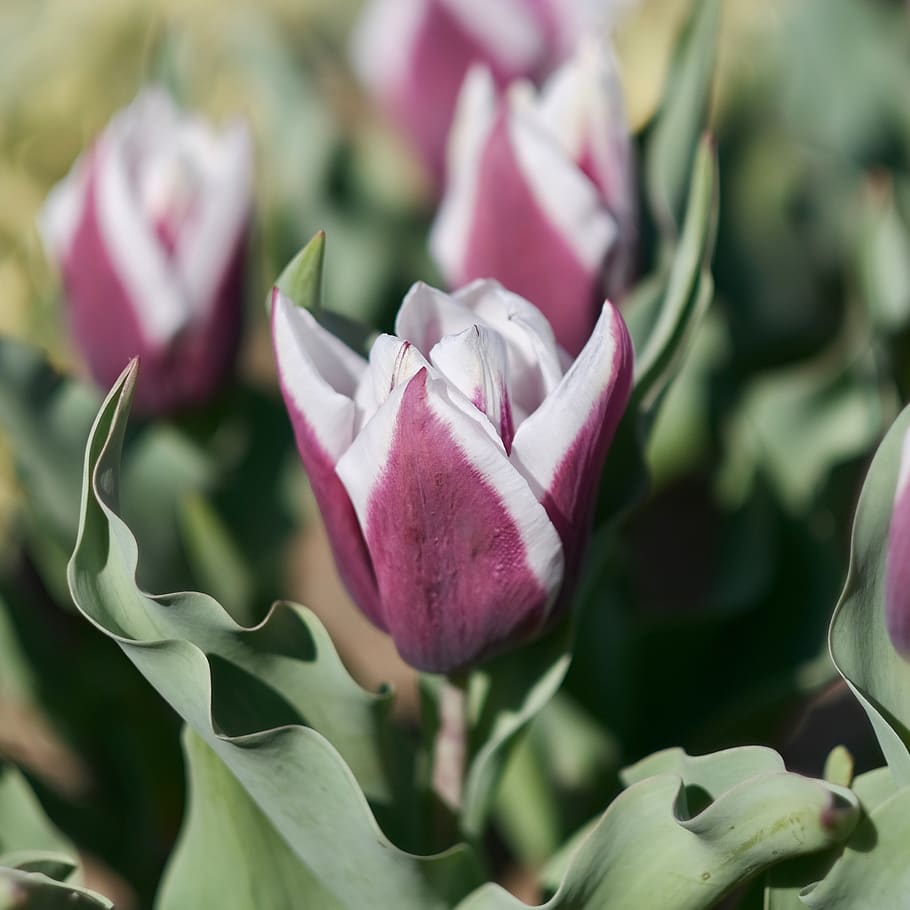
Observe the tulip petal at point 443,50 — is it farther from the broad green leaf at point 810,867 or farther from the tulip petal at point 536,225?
the broad green leaf at point 810,867

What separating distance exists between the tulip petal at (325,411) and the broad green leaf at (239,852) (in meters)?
0.12

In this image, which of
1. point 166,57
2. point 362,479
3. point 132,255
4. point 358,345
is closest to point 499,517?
point 362,479

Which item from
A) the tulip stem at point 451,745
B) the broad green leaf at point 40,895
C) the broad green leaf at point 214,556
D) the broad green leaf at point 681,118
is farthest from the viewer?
the broad green leaf at point 214,556

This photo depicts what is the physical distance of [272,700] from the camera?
526 mm

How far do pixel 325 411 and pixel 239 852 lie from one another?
0.24m

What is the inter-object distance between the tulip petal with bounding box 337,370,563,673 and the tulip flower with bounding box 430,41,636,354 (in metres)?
0.20

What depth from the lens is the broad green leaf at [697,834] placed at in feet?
1.43

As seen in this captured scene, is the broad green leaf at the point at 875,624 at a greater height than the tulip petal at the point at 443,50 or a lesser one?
lesser

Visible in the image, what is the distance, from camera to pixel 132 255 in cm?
71

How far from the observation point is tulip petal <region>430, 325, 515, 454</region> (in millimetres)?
444

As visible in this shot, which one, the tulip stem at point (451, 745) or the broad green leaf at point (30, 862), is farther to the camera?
the tulip stem at point (451, 745)

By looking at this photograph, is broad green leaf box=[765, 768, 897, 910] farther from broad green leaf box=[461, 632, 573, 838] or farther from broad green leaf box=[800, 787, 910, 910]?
broad green leaf box=[461, 632, 573, 838]

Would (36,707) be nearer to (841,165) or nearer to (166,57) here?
(166,57)

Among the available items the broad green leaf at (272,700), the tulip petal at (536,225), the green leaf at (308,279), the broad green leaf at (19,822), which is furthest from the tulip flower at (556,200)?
the broad green leaf at (19,822)
